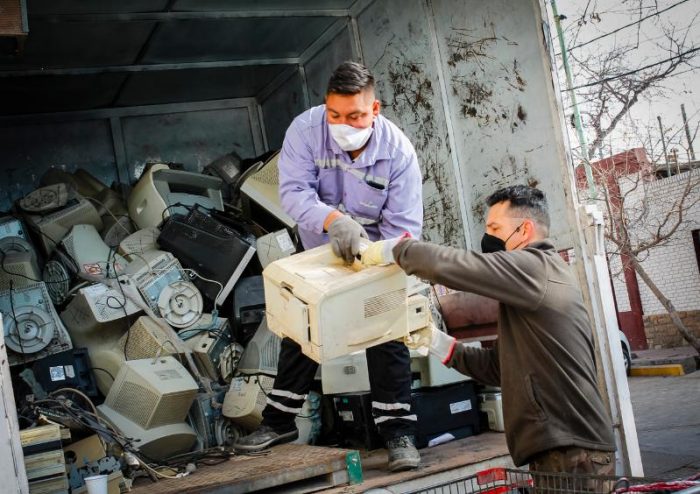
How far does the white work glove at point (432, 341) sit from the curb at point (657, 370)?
9.84 meters

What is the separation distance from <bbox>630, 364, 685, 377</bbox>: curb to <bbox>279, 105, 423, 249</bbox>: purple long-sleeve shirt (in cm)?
929

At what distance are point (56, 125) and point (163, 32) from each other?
226 cm

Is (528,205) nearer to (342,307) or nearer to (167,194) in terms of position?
(342,307)

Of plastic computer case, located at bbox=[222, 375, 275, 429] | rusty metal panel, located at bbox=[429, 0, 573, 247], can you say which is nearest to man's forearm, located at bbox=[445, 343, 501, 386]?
rusty metal panel, located at bbox=[429, 0, 573, 247]

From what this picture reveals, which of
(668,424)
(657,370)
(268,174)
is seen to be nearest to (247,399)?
(268,174)

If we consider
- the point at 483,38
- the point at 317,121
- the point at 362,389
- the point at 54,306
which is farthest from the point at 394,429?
the point at 54,306

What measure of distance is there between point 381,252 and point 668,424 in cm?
611

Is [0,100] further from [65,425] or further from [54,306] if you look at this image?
[65,425]

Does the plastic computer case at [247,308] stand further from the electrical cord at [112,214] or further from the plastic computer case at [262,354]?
the electrical cord at [112,214]

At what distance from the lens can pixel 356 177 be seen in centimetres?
343

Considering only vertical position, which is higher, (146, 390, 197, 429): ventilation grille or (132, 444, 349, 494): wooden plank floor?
(146, 390, 197, 429): ventilation grille

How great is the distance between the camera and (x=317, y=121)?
136 inches

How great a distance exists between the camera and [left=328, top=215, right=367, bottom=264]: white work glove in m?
2.66

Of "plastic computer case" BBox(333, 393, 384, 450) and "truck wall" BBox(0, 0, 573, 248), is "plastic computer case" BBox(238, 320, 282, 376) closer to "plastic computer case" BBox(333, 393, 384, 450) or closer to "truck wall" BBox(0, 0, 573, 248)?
"plastic computer case" BBox(333, 393, 384, 450)
